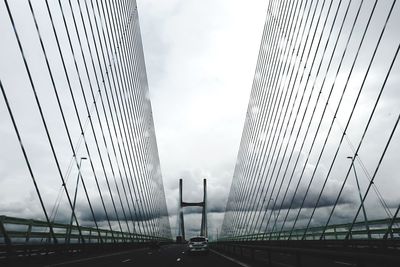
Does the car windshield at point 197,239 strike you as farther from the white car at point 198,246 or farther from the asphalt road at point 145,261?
the asphalt road at point 145,261

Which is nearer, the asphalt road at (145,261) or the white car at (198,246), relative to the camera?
the asphalt road at (145,261)

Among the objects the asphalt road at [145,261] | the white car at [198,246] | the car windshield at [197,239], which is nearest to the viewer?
the asphalt road at [145,261]

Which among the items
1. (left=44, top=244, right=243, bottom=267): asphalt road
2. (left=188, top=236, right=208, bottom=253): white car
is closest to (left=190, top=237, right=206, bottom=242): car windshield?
(left=188, top=236, right=208, bottom=253): white car

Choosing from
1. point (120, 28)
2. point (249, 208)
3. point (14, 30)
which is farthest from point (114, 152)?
point (249, 208)

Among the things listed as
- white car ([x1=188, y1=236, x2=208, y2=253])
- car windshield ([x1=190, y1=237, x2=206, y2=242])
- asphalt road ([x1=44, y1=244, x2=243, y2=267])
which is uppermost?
car windshield ([x1=190, y1=237, x2=206, y2=242])

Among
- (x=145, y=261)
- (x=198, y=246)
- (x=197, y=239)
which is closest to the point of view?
(x=145, y=261)

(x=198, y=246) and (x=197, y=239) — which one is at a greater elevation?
(x=197, y=239)

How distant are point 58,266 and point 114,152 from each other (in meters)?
16.4

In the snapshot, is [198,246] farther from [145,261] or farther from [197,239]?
[145,261]

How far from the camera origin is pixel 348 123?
1819cm

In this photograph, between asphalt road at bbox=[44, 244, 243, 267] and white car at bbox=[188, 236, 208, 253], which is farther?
white car at bbox=[188, 236, 208, 253]

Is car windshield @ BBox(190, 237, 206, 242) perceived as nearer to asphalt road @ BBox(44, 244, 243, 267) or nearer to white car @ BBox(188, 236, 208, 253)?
white car @ BBox(188, 236, 208, 253)

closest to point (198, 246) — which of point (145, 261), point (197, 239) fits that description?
point (197, 239)

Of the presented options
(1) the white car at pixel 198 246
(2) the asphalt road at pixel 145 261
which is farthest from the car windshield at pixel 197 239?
(2) the asphalt road at pixel 145 261
